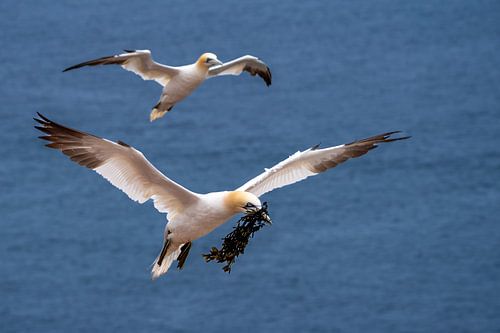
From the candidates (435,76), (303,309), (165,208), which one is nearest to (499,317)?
(303,309)

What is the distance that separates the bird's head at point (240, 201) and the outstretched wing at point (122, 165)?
2.35ft

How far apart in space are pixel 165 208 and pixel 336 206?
5388 cm

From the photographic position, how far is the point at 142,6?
93.2 meters

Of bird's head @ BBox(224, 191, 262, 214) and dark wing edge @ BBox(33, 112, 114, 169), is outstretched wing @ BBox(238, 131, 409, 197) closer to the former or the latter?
bird's head @ BBox(224, 191, 262, 214)

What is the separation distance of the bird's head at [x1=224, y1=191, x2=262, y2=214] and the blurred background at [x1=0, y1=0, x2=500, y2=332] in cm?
4563

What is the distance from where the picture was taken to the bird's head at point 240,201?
1389 centimetres

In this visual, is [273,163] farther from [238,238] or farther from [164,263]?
[238,238]

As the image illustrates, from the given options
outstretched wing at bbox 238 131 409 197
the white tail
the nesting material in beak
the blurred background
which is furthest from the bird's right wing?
the blurred background

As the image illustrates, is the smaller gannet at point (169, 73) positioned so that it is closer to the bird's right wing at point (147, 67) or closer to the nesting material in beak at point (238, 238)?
the bird's right wing at point (147, 67)

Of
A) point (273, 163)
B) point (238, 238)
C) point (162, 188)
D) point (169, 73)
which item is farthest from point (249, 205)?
point (273, 163)

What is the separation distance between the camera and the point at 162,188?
1531 centimetres

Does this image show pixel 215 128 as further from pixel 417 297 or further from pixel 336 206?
pixel 417 297

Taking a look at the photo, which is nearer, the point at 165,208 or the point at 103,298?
the point at 165,208

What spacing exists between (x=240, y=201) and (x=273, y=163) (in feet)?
188
